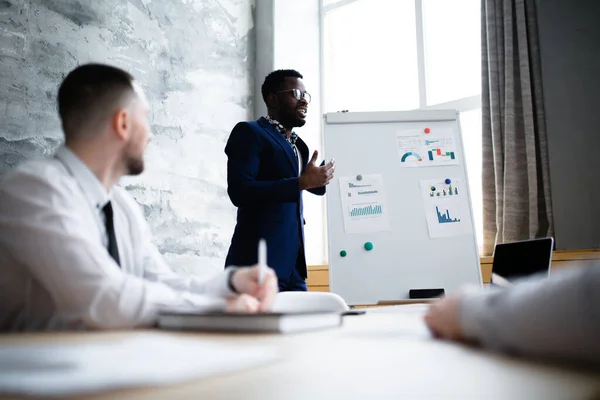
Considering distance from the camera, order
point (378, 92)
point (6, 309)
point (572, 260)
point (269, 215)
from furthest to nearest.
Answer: point (378, 92) → point (572, 260) → point (269, 215) → point (6, 309)

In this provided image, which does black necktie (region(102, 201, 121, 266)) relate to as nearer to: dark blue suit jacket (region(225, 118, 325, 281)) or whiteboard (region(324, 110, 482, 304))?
dark blue suit jacket (region(225, 118, 325, 281))

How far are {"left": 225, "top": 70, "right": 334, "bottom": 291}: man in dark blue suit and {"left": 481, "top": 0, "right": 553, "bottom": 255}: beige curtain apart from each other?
1.43 metres

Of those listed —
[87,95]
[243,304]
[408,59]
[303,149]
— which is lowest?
[243,304]

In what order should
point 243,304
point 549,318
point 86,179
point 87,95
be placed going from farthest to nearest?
point 87,95 → point 86,179 → point 243,304 → point 549,318

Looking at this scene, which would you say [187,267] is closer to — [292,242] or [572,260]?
[292,242]

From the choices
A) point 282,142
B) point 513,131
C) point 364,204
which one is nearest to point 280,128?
point 282,142

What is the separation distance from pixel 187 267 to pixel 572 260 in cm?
244

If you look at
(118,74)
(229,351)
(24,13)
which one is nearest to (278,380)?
(229,351)

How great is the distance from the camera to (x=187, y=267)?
3.71 metres

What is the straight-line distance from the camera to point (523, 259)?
1.78m

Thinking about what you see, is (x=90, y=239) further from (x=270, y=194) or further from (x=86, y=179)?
(x=270, y=194)

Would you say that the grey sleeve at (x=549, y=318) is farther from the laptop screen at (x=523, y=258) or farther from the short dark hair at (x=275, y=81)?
the short dark hair at (x=275, y=81)

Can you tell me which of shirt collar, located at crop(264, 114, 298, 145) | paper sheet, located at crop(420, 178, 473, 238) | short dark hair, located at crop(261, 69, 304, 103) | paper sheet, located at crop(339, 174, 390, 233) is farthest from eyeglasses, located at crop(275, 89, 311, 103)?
paper sheet, located at crop(420, 178, 473, 238)

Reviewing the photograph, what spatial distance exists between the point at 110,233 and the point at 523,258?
134 centimetres
